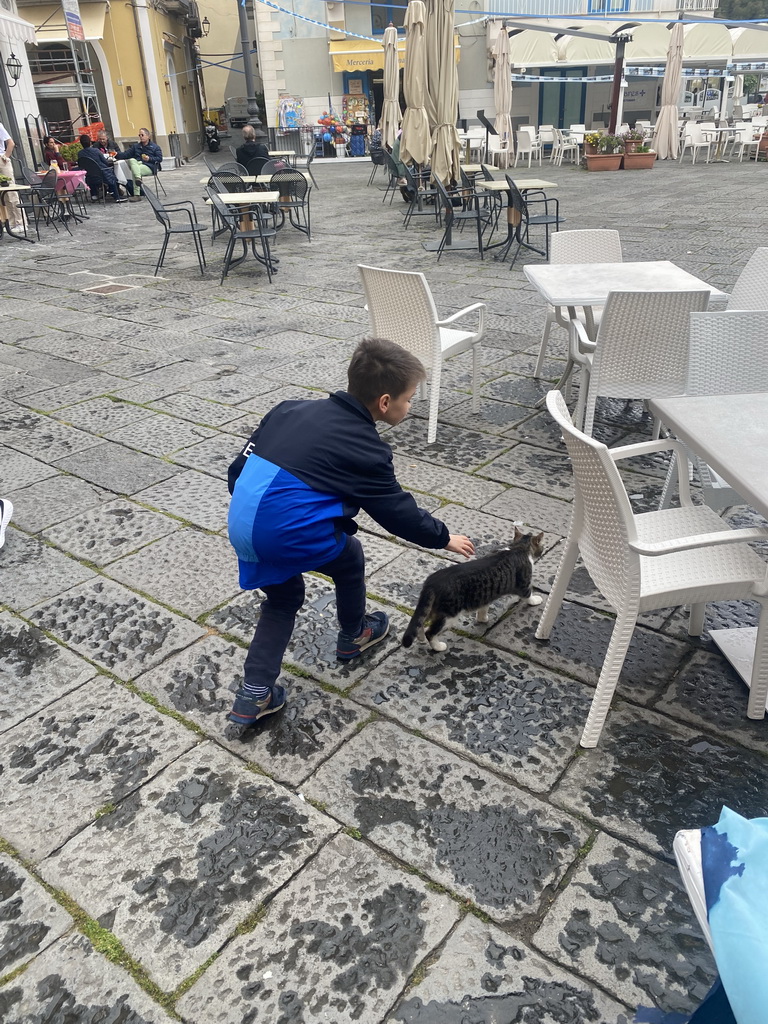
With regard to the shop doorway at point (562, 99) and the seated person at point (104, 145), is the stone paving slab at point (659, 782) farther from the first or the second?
the shop doorway at point (562, 99)

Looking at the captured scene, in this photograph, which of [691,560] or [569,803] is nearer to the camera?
[569,803]

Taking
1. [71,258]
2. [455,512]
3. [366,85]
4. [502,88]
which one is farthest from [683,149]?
[455,512]

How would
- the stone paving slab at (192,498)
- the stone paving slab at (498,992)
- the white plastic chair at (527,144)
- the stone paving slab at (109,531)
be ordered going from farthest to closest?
the white plastic chair at (527,144) < the stone paving slab at (192,498) < the stone paving slab at (109,531) < the stone paving slab at (498,992)

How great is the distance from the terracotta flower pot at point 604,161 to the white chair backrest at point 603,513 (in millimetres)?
16015

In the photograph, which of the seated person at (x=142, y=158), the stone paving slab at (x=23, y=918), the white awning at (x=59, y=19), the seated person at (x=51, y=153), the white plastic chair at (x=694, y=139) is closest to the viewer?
the stone paving slab at (x=23, y=918)

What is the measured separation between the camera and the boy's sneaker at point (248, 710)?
6.79 ft

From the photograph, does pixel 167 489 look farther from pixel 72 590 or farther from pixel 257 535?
pixel 257 535

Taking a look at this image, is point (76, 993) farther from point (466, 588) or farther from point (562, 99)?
point (562, 99)

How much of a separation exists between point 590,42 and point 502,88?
17.5ft

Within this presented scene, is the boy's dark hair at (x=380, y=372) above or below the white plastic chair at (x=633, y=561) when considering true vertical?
above

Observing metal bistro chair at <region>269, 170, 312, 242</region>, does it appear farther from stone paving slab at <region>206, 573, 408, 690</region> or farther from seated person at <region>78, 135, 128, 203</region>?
stone paving slab at <region>206, 573, 408, 690</region>

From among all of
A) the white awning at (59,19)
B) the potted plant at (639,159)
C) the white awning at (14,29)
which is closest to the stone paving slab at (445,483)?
the white awning at (14,29)

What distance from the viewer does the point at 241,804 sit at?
1884 mm

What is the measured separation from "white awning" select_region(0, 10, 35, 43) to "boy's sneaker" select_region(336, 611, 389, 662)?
13516 mm
